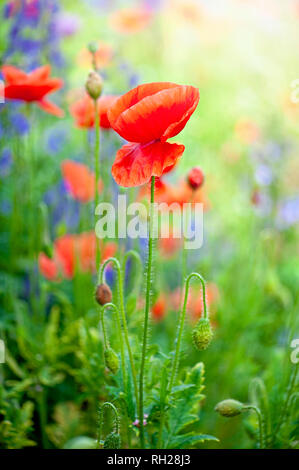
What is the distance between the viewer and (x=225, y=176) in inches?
114

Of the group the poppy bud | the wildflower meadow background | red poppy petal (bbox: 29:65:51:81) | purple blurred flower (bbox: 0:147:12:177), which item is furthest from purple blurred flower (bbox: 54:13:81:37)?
the poppy bud

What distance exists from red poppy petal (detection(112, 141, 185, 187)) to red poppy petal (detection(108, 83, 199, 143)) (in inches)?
0.6

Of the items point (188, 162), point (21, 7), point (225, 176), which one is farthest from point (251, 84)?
point (21, 7)

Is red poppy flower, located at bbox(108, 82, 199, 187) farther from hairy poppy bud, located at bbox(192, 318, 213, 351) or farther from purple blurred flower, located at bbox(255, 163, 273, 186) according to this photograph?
purple blurred flower, located at bbox(255, 163, 273, 186)

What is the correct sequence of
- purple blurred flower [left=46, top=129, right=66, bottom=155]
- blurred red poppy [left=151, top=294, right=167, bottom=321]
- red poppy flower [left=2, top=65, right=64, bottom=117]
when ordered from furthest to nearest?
purple blurred flower [left=46, top=129, right=66, bottom=155] < blurred red poppy [left=151, top=294, right=167, bottom=321] < red poppy flower [left=2, top=65, right=64, bottom=117]

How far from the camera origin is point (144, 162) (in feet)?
2.59

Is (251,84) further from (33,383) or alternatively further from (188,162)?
(33,383)

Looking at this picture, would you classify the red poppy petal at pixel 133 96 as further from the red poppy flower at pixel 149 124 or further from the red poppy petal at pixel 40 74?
the red poppy petal at pixel 40 74

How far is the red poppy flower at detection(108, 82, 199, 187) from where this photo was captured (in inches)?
28.8

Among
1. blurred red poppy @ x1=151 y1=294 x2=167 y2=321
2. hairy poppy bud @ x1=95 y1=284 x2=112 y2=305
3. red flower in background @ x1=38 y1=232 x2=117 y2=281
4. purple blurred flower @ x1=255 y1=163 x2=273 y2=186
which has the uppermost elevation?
purple blurred flower @ x1=255 y1=163 x2=273 y2=186

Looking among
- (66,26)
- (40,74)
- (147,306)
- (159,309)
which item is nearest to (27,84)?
(40,74)

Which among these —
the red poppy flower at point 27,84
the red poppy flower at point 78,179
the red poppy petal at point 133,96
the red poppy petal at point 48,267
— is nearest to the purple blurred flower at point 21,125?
the red poppy flower at point 78,179
